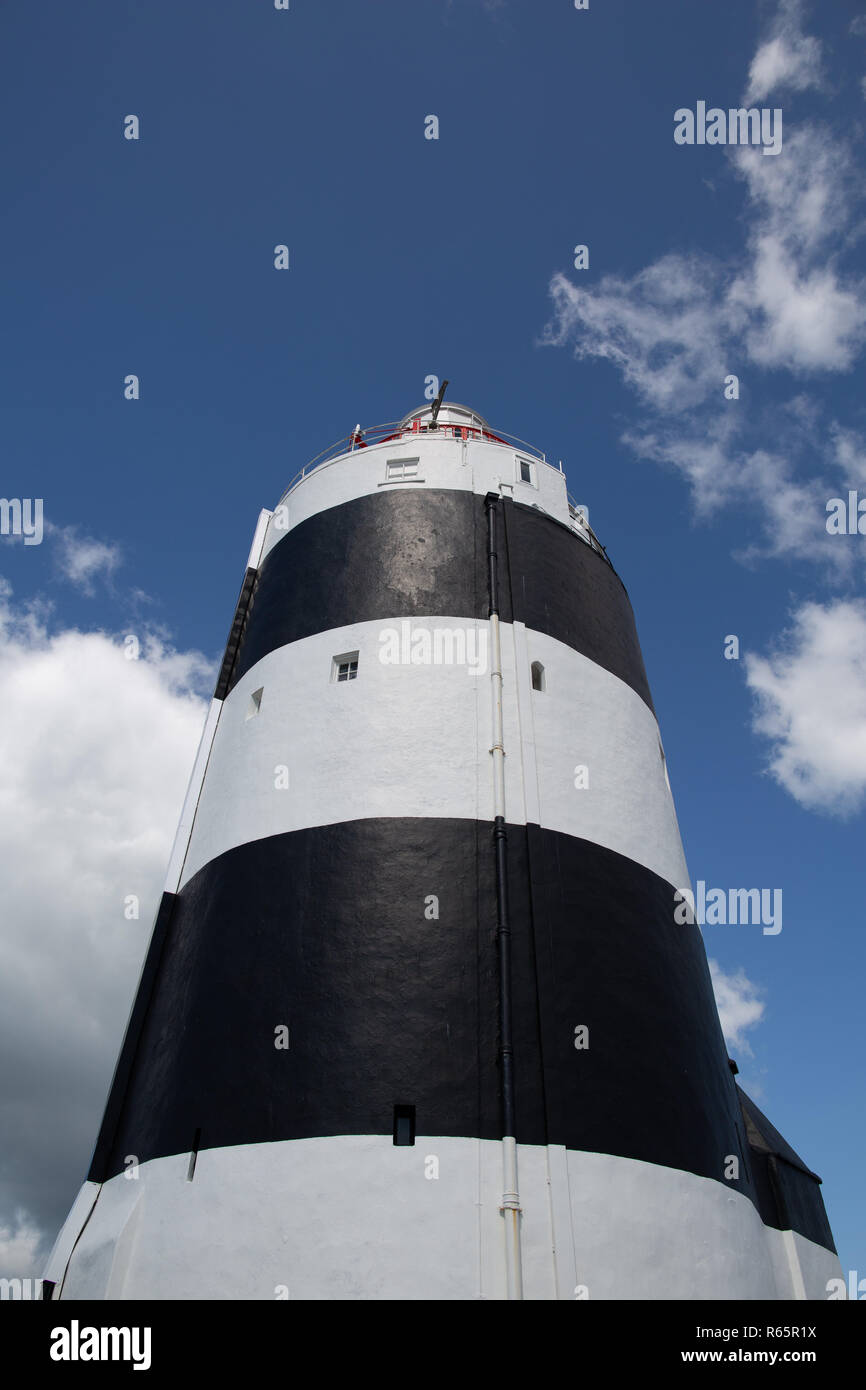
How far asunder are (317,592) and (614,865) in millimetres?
7615

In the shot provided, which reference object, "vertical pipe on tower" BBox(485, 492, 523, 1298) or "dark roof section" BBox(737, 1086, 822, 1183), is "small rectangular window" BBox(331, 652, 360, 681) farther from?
"dark roof section" BBox(737, 1086, 822, 1183)

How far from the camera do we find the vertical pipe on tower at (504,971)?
10.3 meters

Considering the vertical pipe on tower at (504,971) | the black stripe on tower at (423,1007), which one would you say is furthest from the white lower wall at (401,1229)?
the black stripe on tower at (423,1007)

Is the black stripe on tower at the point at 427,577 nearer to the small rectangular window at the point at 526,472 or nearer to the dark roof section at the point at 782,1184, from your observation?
the small rectangular window at the point at 526,472

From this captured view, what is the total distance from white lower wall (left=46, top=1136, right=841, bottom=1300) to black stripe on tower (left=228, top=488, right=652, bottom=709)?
8.89m

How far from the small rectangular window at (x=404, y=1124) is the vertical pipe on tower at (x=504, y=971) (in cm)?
114

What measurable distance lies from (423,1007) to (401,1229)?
2.60 m

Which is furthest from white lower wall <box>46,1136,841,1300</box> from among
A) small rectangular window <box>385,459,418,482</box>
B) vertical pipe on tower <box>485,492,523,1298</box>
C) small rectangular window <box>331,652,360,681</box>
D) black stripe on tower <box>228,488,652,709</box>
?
small rectangular window <box>385,459,418,482</box>

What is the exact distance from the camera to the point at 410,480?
18422 mm

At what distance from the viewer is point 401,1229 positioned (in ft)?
34.0

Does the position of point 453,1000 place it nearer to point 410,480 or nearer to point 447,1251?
point 447,1251

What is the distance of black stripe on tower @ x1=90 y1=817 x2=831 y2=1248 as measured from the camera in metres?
11.5

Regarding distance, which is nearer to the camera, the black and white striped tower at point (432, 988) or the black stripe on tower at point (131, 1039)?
the black and white striped tower at point (432, 988)
